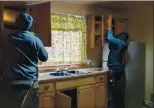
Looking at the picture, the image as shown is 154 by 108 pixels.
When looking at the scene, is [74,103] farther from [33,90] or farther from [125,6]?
[125,6]

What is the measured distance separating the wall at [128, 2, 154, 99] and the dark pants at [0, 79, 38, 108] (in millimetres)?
2935

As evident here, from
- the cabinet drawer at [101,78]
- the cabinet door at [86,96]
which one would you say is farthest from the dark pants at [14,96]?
the cabinet drawer at [101,78]

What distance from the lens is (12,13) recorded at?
9.35 feet

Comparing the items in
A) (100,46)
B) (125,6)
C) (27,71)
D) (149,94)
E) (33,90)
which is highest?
(125,6)

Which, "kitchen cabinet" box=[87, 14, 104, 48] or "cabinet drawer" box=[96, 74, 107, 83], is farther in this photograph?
"kitchen cabinet" box=[87, 14, 104, 48]

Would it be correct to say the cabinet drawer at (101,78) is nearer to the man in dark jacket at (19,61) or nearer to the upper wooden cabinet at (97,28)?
the upper wooden cabinet at (97,28)

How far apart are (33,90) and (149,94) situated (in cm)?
301

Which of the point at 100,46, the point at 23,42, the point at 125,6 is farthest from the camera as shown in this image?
the point at 125,6

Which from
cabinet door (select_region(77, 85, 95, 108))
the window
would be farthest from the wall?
cabinet door (select_region(77, 85, 95, 108))

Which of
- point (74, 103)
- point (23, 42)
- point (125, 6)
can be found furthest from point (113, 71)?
point (23, 42)

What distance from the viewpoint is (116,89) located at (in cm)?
393

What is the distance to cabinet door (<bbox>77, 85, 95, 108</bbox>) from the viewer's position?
3.22m

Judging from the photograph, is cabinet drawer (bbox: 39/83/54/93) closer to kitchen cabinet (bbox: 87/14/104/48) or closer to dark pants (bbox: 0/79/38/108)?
dark pants (bbox: 0/79/38/108)

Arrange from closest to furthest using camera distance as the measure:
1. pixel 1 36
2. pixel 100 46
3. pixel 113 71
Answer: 1. pixel 1 36
2. pixel 113 71
3. pixel 100 46
